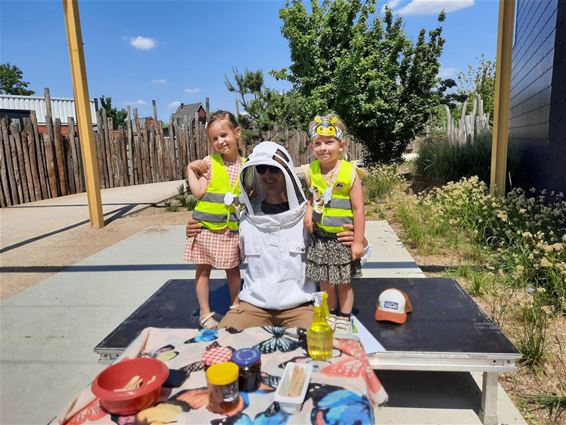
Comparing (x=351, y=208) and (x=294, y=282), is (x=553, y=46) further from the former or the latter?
(x=294, y=282)

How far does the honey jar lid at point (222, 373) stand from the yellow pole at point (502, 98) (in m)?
5.90

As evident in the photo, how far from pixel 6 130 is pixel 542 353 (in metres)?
11.9

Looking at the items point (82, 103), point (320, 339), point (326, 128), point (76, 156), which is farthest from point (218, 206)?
point (76, 156)

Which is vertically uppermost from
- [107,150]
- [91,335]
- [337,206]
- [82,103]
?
[82,103]

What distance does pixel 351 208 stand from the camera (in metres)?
2.80

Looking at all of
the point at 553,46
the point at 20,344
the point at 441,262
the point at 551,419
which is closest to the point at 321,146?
the point at 551,419

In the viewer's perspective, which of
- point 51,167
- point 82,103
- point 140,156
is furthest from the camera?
point 140,156

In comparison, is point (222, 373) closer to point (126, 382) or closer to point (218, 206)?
point (126, 382)

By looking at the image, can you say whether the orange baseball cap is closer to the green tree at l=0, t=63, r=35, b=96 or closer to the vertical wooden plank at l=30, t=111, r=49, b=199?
the vertical wooden plank at l=30, t=111, r=49, b=199

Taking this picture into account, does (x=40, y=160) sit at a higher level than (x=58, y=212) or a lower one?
higher

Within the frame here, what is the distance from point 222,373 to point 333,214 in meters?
1.39

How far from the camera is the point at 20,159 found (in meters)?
10.8

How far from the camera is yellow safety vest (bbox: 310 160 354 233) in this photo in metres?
2.76

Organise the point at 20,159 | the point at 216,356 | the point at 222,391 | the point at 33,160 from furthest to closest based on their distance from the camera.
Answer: the point at 33,160 < the point at 20,159 < the point at 216,356 < the point at 222,391
